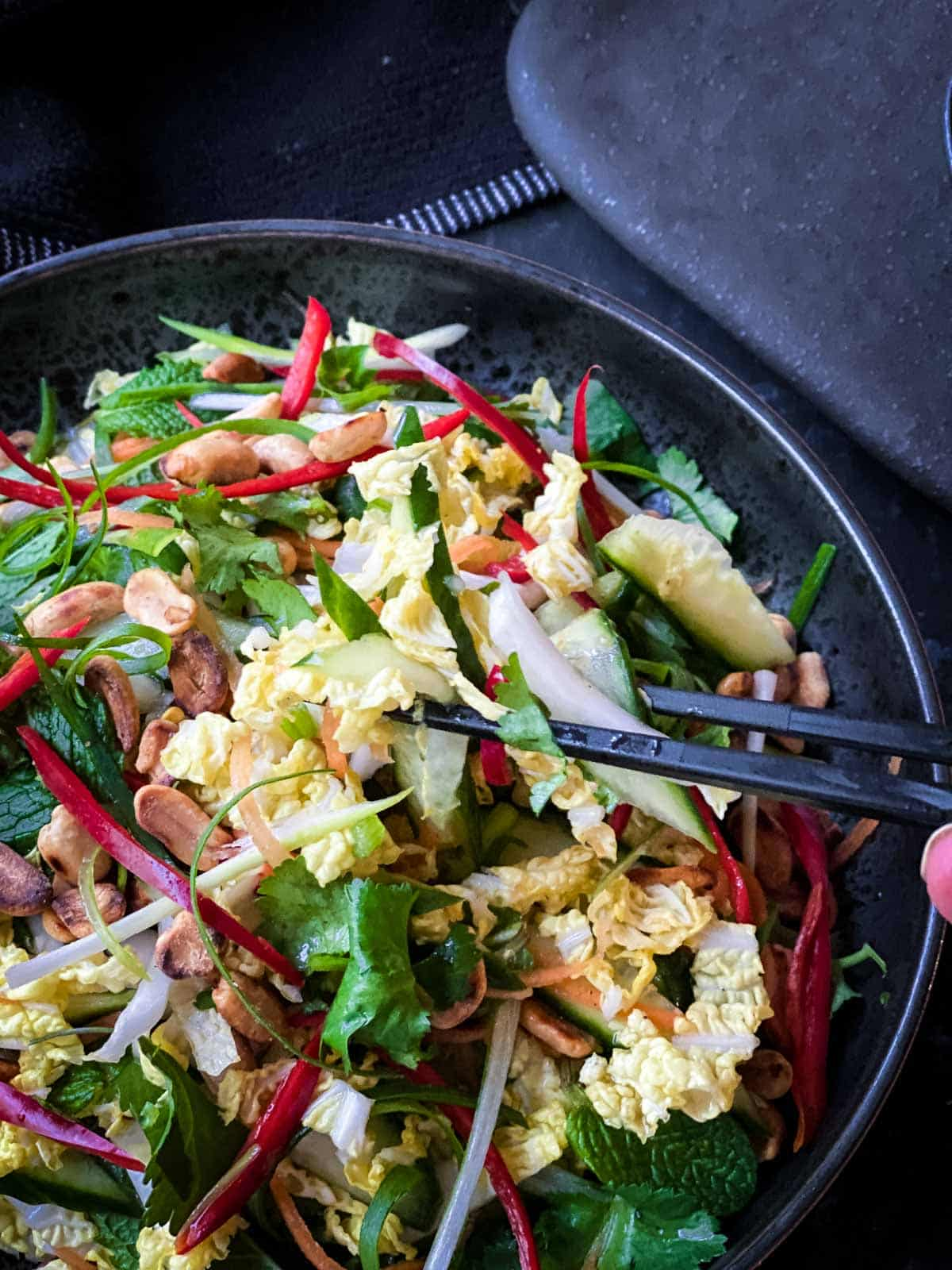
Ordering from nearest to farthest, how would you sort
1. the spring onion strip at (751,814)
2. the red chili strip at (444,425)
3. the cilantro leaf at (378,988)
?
the cilantro leaf at (378,988), the spring onion strip at (751,814), the red chili strip at (444,425)

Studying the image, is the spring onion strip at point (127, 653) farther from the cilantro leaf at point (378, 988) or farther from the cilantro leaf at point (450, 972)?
the cilantro leaf at point (450, 972)

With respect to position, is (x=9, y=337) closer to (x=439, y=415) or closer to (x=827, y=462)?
(x=439, y=415)

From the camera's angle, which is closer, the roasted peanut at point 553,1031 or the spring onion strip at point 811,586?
the roasted peanut at point 553,1031

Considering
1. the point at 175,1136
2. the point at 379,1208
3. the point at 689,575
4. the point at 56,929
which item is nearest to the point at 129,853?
the point at 56,929

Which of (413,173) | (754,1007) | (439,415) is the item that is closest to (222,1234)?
(754,1007)

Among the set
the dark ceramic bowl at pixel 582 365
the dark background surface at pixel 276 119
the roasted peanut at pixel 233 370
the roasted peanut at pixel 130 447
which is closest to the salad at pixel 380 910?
the dark ceramic bowl at pixel 582 365

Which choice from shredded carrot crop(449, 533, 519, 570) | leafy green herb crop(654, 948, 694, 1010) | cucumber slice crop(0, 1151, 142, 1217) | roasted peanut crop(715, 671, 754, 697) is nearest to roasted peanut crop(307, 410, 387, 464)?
shredded carrot crop(449, 533, 519, 570)

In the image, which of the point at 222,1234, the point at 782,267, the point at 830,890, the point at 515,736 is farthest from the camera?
the point at 782,267
